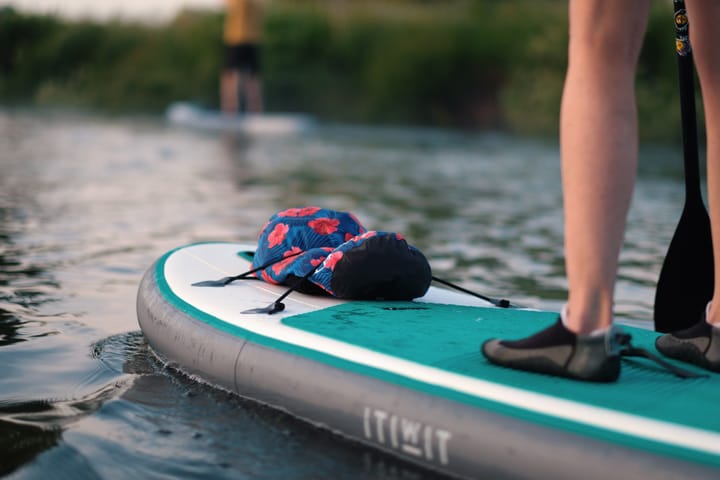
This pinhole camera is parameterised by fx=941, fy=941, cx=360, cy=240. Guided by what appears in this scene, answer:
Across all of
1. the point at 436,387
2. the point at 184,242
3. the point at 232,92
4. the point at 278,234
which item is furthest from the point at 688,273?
the point at 232,92

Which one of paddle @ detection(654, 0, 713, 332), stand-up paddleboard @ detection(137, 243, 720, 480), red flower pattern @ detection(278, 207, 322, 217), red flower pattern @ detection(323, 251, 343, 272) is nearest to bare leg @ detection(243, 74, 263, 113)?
red flower pattern @ detection(278, 207, 322, 217)

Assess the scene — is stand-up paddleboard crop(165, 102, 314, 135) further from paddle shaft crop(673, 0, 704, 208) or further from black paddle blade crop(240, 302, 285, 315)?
paddle shaft crop(673, 0, 704, 208)

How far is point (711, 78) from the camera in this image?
2117mm

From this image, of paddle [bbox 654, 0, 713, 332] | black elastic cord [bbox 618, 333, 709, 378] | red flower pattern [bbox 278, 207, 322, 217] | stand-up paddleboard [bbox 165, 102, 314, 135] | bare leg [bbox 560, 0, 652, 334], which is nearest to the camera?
bare leg [bbox 560, 0, 652, 334]

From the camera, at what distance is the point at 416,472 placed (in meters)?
2.02

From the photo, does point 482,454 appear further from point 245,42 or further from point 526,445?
point 245,42

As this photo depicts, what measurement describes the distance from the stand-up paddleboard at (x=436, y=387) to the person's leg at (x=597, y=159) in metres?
0.13

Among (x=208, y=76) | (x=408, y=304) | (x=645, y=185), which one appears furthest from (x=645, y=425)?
(x=208, y=76)

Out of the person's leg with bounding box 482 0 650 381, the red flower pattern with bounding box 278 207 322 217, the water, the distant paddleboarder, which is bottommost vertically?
the water

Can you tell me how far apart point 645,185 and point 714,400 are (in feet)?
25.9

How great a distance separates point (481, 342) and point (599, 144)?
1.96 ft

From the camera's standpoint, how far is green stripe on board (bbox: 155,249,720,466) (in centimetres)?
Result: 180

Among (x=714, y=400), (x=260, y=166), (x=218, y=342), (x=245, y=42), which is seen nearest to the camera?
(x=714, y=400)

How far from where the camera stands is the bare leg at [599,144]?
6.25 ft
